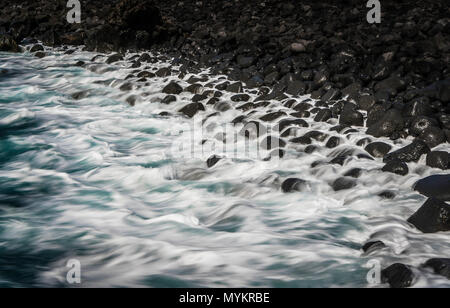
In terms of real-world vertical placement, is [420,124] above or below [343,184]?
above

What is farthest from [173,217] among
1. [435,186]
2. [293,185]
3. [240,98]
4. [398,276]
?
[240,98]

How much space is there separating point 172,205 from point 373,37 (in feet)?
18.1

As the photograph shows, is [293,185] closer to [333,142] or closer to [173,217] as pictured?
[333,142]

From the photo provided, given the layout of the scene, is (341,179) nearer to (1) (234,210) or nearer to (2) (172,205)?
(1) (234,210)

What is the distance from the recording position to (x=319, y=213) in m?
4.24

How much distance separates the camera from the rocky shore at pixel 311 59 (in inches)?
200

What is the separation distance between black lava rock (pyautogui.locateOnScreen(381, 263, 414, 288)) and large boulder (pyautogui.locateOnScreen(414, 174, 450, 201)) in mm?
1229

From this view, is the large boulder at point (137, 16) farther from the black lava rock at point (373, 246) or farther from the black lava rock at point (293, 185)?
the black lava rock at point (373, 246)

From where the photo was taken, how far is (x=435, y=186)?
4262 millimetres

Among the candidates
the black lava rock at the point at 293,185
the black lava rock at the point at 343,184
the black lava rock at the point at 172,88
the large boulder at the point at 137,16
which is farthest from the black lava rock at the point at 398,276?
the large boulder at the point at 137,16

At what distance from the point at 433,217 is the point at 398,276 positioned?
0.81 meters
